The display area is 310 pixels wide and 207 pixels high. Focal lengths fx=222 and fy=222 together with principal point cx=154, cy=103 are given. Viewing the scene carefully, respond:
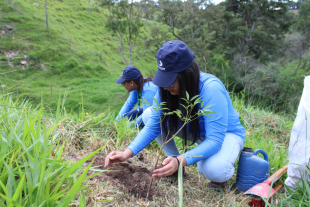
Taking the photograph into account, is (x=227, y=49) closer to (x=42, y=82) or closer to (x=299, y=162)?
(x=42, y=82)

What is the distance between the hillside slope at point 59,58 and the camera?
1415 cm

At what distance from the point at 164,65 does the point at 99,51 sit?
21.0 m

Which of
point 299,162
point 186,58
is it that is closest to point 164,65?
point 186,58

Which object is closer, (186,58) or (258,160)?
(186,58)

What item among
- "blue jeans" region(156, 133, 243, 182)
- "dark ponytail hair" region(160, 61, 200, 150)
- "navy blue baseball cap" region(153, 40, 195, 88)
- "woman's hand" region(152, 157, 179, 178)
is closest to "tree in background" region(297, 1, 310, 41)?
"blue jeans" region(156, 133, 243, 182)

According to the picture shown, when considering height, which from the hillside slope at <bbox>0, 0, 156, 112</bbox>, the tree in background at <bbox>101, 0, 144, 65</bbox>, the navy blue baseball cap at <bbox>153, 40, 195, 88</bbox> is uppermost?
the tree in background at <bbox>101, 0, 144, 65</bbox>

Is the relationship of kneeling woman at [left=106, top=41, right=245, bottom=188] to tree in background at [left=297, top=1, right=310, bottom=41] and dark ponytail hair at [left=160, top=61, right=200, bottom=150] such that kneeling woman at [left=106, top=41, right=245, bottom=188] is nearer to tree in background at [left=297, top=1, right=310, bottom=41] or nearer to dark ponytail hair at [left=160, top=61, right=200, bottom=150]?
dark ponytail hair at [left=160, top=61, right=200, bottom=150]

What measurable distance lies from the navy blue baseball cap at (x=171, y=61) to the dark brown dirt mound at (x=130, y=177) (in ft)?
2.30

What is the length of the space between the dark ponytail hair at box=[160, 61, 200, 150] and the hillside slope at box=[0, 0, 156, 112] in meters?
11.1

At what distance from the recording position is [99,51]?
2120 cm

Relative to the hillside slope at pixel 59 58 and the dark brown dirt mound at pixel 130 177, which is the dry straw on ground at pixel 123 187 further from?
the hillside slope at pixel 59 58

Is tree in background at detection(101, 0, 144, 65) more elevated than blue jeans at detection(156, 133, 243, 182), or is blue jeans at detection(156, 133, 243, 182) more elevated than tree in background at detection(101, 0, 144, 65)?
tree in background at detection(101, 0, 144, 65)

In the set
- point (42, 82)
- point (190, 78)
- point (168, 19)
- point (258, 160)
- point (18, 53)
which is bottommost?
point (42, 82)

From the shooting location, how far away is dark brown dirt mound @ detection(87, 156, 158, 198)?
1.54m
